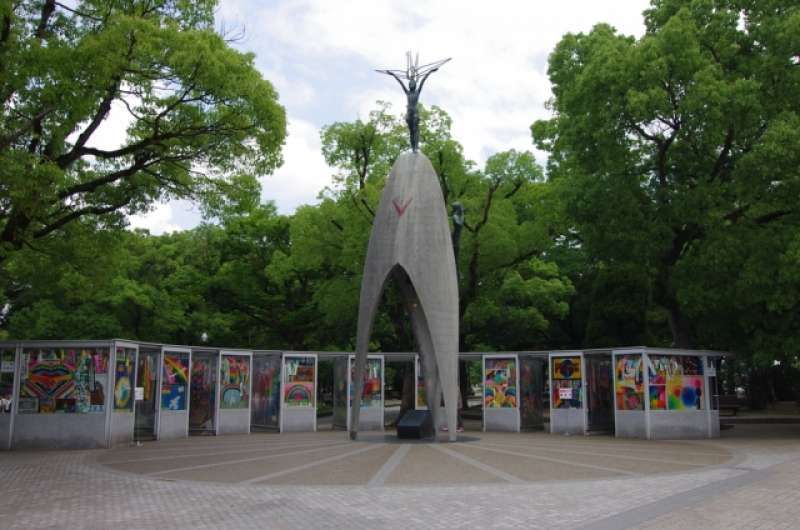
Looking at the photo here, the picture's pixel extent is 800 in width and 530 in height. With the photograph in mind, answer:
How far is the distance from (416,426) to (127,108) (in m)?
10.5

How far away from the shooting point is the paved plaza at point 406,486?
8.07 metres

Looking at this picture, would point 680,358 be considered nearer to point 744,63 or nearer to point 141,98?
point 744,63

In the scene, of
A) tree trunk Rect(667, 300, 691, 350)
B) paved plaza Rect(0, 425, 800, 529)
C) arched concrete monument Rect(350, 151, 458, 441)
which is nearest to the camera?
paved plaza Rect(0, 425, 800, 529)

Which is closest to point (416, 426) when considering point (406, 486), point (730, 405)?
point (406, 486)

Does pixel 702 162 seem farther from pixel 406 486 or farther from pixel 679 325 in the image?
pixel 406 486

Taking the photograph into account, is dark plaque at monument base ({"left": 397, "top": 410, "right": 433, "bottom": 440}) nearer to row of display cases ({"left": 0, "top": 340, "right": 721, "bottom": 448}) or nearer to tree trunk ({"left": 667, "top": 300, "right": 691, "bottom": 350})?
row of display cases ({"left": 0, "top": 340, "right": 721, "bottom": 448})

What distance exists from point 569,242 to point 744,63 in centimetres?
1469

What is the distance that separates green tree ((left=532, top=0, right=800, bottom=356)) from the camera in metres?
18.0

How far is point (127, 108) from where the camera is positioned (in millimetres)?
14586

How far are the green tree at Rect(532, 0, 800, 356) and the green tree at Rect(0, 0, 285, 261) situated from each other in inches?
410

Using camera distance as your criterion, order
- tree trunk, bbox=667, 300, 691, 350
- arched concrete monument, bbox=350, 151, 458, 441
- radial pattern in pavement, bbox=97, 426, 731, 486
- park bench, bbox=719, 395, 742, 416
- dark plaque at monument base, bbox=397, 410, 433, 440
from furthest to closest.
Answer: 1. park bench, bbox=719, 395, 742, 416
2. tree trunk, bbox=667, 300, 691, 350
3. dark plaque at monument base, bbox=397, 410, 433, 440
4. arched concrete monument, bbox=350, 151, 458, 441
5. radial pattern in pavement, bbox=97, 426, 731, 486

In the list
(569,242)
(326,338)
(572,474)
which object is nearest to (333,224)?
(326,338)

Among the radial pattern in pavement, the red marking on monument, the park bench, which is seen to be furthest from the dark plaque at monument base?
the park bench

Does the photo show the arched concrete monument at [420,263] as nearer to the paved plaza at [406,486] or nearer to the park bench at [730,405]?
the paved plaza at [406,486]
